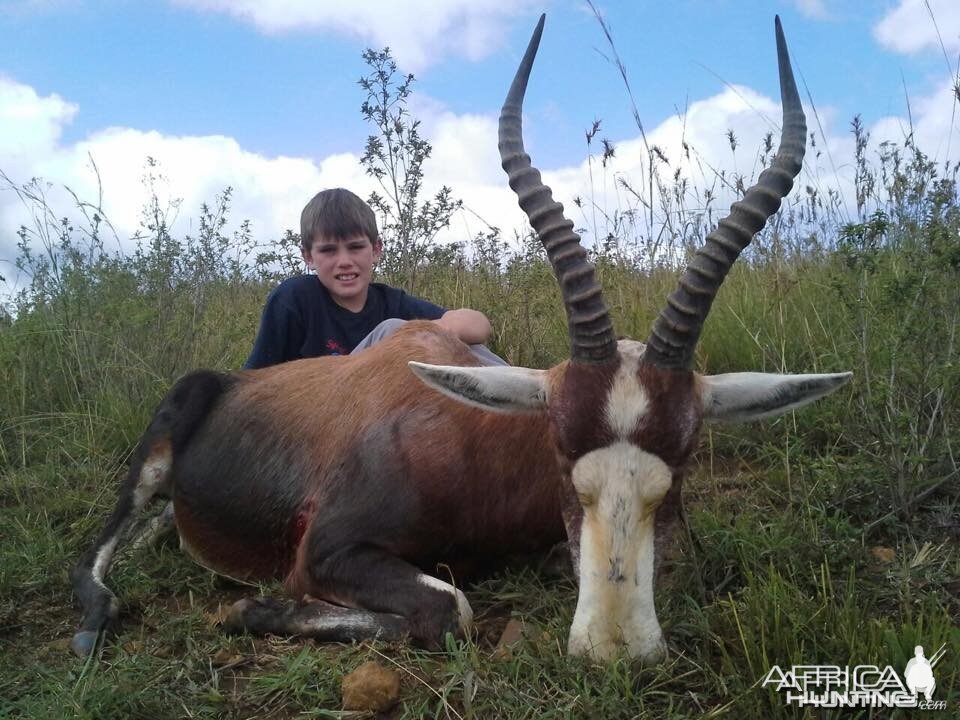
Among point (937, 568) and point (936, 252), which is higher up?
point (936, 252)

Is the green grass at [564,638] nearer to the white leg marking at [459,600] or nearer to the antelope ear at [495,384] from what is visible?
the white leg marking at [459,600]

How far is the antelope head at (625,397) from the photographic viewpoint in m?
2.61

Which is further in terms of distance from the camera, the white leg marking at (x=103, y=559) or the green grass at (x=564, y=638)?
the white leg marking at (x=103, y=559)

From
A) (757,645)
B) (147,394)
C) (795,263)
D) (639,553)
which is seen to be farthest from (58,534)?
(795,263)

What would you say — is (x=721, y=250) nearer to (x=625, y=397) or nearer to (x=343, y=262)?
(x=625, y=397)

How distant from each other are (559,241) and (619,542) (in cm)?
117

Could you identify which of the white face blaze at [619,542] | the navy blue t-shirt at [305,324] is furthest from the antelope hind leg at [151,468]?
the white face blaze at [619,542]

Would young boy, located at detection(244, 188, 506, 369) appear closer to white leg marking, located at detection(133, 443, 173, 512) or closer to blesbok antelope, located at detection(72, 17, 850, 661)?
blesbok antelope, located at detection(72, 17, 850, 661)

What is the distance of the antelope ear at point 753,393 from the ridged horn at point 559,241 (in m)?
0.43

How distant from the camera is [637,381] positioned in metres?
2.82

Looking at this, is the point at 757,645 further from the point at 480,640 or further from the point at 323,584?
the point at 323,584

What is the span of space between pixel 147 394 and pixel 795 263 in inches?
210

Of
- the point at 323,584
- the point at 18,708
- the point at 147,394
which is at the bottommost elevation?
the point at 18,708

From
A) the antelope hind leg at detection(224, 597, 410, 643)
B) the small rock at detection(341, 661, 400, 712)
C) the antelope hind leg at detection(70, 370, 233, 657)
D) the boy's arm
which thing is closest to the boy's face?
the boy's arm
